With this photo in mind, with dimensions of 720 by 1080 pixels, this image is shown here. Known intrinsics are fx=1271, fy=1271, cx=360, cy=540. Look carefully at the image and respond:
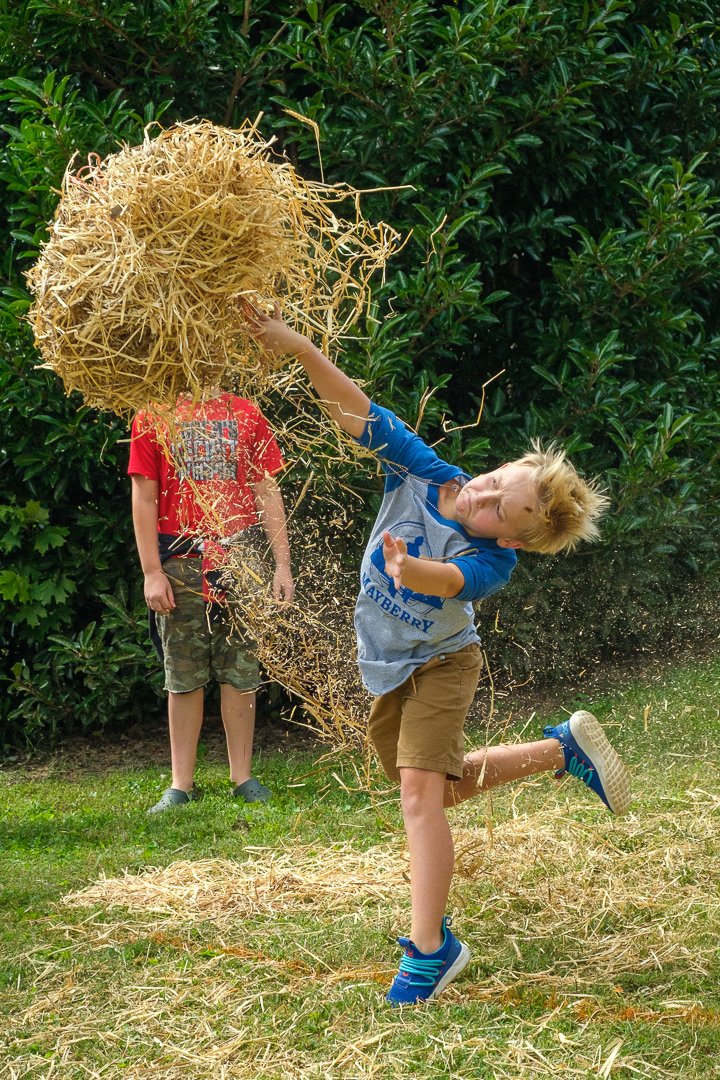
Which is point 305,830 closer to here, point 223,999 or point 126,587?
point 223,999

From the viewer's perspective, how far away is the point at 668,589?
7.74 meters

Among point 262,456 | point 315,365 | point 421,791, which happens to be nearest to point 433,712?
point 421,791

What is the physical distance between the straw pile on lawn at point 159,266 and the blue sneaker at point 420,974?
167cm

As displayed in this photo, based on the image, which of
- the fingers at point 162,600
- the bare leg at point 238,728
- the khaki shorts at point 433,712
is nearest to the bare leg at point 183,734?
the bare leg at point 238,728

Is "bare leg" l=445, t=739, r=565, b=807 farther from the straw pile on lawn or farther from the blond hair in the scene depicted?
the straw pile on lawn

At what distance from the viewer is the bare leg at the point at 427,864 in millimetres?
3465

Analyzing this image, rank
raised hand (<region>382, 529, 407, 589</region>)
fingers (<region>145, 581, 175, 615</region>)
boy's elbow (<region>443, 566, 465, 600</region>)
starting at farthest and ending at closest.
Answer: fingers (<region>145, 581, 175, 615</region>) < boy's elbow (<region>443, 566, 465, 600</region>) < raised hand (<region>382, 529, 407, 589</region>)

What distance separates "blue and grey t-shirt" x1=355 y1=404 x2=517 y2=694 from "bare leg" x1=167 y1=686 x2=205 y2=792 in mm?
1929

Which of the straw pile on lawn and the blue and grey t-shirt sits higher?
the straw pile on lawn

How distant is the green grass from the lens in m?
3.18

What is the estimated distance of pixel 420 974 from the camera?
11.3 feet

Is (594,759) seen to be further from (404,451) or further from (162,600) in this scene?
(162,600)

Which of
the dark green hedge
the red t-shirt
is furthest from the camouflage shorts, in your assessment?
the dark green hedge

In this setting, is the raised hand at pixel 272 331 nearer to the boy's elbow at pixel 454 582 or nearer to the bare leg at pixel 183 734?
the boy's elbow at pixel 454 582
